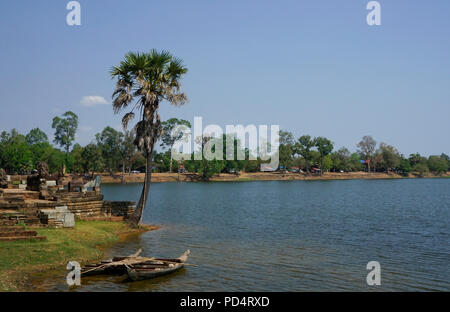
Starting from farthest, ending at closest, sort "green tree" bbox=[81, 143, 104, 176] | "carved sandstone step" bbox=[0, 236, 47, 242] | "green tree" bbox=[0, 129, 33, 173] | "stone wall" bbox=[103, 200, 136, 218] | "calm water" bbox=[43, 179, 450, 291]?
"green tree" bbox=[81, 143, 104, 176] → "green tree" bbox=[0, 129, 33, 173] → "stone wall" bbox=[103, 200, 136, 218] → "carved sandstone step" bbox=[0, 236, 47, 242] → "calm water" bbox=[43, 179, 450, 291]

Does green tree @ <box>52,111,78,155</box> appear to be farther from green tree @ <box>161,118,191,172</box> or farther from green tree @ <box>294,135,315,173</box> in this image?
green tree @ <box>294,135,315,173</box>

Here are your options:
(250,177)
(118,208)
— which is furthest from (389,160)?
(118,208)

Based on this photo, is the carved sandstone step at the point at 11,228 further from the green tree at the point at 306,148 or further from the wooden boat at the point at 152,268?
the green tree at the point at 306,148

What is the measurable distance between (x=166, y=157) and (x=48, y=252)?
112420 millimetres

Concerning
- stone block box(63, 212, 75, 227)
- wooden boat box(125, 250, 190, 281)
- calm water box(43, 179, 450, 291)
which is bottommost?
calm water box(43, 179, 450, 291)

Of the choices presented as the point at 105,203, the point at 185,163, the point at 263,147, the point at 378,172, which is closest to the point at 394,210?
the point at 105,203

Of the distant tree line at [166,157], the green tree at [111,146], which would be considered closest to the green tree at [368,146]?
the distant tree line at [166,157]

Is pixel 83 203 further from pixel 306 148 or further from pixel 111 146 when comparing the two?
pixel 306 148

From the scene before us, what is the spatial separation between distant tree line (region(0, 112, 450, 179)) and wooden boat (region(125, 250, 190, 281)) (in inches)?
2022

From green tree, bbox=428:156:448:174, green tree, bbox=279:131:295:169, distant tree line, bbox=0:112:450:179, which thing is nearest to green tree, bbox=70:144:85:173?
distant tree line, bbox=0:112:450:179

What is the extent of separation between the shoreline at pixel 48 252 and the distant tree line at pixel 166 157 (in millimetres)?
44764

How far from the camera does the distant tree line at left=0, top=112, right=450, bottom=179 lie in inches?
3932

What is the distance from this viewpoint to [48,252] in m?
16.6
